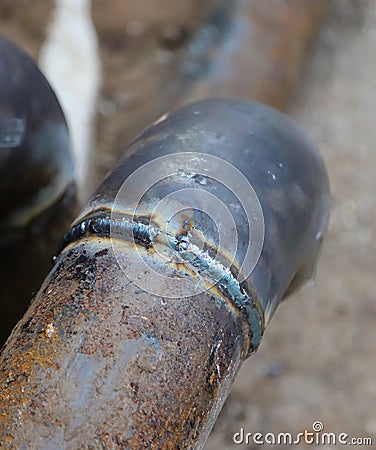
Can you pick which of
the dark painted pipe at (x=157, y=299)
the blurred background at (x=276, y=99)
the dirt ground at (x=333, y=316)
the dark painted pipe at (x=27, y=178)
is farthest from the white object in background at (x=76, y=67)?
the dark painted pipe at (x=157, y=299)

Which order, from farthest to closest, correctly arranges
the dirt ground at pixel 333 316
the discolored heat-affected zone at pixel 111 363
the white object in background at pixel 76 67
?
the white object in background at pixel 76 67, the dirt ground at pixel 333 316, the discolored heat-affected zone at pixel 111 363

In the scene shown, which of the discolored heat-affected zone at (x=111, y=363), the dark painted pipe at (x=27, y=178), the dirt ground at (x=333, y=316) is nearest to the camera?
the discolored heat-affected zone at (x=111, y=363)

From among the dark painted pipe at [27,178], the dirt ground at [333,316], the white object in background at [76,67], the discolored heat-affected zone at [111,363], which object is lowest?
the dirt ground at [333,316]

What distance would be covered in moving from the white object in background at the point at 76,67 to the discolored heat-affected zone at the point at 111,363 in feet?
5.47

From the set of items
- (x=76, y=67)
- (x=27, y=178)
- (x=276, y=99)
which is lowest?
(x=76, y=67)

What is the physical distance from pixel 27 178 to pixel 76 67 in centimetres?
170

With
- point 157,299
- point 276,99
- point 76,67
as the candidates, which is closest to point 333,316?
point 276,99

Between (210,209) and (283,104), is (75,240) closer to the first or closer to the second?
(210,209)

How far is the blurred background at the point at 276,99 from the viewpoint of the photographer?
2.04 m

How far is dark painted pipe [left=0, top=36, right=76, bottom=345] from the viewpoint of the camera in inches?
46.6

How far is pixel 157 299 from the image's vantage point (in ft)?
2.51

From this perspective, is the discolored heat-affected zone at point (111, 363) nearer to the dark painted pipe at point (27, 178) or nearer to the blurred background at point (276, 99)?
the dark painted pipe at point (27, 178)

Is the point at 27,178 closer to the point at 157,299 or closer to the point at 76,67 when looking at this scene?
the point at 157,299

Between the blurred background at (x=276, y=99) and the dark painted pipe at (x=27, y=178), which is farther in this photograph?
the blurred background at (x=276, y=99)
